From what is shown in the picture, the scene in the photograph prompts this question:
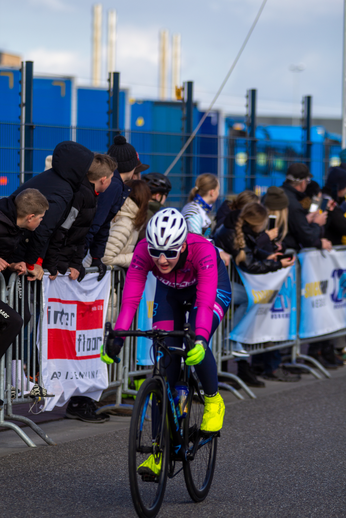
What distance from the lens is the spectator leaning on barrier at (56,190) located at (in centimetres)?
613

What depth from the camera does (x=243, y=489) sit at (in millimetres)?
5055

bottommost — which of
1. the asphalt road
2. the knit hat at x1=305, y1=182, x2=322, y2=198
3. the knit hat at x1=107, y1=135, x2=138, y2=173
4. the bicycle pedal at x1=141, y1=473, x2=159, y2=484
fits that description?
the asphalt road

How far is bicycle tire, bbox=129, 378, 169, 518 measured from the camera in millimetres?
4086

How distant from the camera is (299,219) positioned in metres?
9.38

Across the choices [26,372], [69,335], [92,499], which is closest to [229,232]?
[69,335]

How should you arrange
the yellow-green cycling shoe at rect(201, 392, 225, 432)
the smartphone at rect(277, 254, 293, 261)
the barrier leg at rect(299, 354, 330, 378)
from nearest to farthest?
the yellow-green cycling shoe at rect(201, 392, 225, 432), the smartphone at rect(277, 254, 293, 261), the barrier leg at rect(299, 354, 330, 378)

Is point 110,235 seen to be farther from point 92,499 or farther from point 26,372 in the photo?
point 92,499

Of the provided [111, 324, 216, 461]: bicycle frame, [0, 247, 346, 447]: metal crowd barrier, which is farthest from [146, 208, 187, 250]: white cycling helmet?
[0, 247, 346, 447]: metal crowd barrier

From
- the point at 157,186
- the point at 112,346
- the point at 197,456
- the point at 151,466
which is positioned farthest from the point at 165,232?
the point at 157,186

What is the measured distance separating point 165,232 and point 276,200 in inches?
177

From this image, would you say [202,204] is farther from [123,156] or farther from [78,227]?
[78,227]

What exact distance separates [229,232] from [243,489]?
11.6 feet

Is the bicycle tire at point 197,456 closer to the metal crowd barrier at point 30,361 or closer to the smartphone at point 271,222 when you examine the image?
the metal crowd barrier at point 30,361

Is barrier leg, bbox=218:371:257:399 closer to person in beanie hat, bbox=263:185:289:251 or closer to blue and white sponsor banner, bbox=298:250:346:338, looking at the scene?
blue and white sponsor banner, bbox=298:250:346:338
